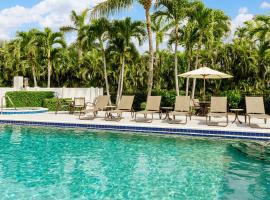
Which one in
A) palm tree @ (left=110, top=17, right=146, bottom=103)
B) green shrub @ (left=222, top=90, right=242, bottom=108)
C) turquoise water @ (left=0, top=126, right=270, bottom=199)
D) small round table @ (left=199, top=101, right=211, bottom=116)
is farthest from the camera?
palm tree @ (left=110, top=17, right=146, bottom=103)

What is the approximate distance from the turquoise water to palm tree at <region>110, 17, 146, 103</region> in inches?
453

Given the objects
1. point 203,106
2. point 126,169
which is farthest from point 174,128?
point 203,106

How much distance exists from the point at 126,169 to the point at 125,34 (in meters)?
15.0

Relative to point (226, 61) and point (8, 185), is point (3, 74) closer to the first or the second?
point (226, 61)

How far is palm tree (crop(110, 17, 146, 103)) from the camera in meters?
21.3

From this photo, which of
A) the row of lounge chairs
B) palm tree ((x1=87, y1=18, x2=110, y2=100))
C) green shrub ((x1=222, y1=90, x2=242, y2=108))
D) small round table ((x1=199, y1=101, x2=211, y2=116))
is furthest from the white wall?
green shrub ((x1=222, y1=90, x2=242, y2=108))

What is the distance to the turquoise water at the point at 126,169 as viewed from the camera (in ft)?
19.7

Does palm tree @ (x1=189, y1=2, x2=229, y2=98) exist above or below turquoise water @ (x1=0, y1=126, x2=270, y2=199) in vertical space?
above

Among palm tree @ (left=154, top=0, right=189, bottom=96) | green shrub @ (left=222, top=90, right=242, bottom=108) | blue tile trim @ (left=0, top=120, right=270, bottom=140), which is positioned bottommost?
blue tile trim @ (left=0, top=120, right=270, bottom=140)

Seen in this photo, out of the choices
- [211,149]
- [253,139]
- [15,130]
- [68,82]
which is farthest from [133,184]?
[68,82]

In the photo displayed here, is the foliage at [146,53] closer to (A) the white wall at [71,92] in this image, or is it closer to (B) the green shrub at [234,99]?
(B) the green shrub at [234,99]

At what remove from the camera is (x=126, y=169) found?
7496mm

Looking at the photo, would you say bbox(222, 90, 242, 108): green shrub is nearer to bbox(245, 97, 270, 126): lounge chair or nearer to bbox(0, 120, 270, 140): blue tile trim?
bbox(245, 97, 270, 126): lounge chair

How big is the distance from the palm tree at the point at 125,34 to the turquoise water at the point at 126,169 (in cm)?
1149
